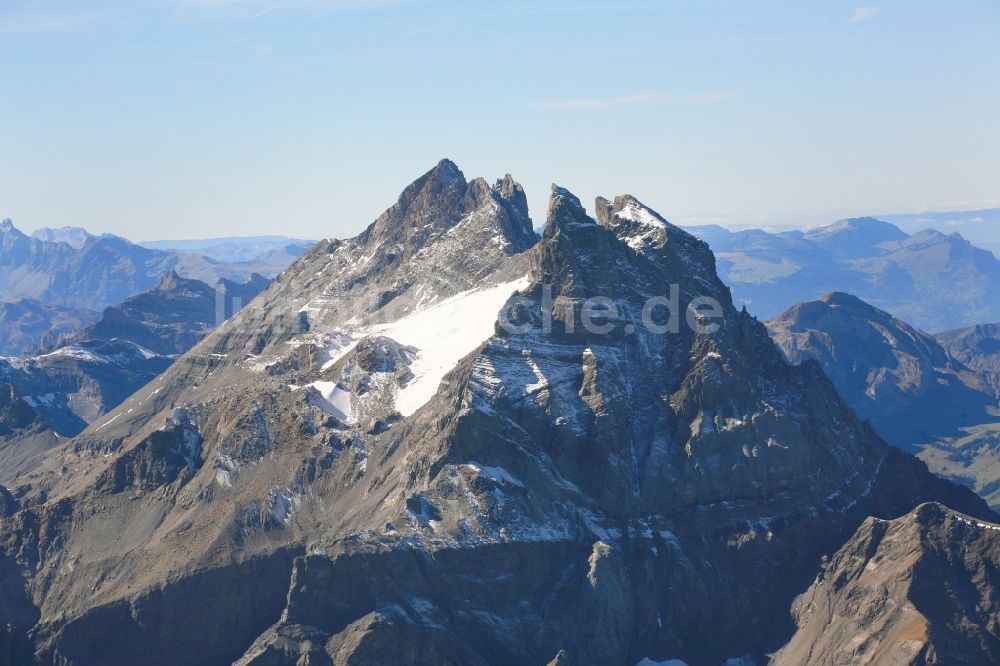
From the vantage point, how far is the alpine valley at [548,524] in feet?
511

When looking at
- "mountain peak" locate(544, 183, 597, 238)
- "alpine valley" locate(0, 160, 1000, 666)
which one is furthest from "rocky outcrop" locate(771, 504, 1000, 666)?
"mountain peak" locate(544, 183, 597, 238)

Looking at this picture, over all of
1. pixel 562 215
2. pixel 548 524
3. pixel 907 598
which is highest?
pixel 562 215

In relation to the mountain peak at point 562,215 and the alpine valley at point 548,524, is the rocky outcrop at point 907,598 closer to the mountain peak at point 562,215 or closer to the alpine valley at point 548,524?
the alpine valley at point 548,524

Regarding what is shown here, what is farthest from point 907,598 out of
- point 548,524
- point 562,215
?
point 562,215

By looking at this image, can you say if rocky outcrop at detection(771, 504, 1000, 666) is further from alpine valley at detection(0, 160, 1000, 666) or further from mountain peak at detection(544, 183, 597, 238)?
mountain peak at detection(544, 183, 597, 238)

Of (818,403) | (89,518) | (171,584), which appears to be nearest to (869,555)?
(818,403)

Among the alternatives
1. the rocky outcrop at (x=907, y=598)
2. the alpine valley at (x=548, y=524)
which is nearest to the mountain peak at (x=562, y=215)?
the alpine valley at (x=548, y=524)

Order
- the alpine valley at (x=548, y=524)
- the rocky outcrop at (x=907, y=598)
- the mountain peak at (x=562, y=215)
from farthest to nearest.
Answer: the mountain peak at (x=562, y=215) < the alpine valley at (x=548, y=524) < the rocky outcrop at (x=907, y=598)

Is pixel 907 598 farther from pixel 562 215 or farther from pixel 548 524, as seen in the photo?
pixel 562 215

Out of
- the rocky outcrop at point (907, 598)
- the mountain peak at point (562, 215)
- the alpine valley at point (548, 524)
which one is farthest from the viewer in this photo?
the mountain peak at point (562, 215)

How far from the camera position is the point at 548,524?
16750cm

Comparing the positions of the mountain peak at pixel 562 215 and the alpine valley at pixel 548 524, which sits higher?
the mountain peak at pixel 562 215

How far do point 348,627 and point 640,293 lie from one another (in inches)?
2983

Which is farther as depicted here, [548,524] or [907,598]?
[548,524]
